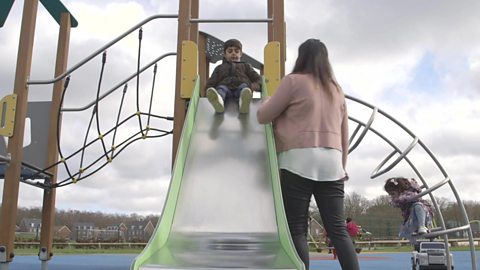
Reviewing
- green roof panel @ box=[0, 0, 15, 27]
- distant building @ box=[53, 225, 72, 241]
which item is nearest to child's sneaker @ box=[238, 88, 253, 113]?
green roof panel @ box=[0, 0, 15, 27]

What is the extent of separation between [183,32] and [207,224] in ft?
6.57

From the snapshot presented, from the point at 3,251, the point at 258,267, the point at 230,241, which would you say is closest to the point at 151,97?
the point at 3,251

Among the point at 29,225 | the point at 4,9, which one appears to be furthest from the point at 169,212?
the point at 29,225

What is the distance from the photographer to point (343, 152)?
8.99ft

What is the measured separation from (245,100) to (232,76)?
0.87 m

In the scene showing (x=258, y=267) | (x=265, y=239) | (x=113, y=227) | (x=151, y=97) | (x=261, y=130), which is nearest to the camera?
(x=258, y=267)

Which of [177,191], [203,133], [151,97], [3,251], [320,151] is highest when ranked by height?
[151,97]

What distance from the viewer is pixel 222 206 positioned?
2756 millimetres

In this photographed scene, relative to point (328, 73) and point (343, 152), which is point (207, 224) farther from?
point (328, 73)

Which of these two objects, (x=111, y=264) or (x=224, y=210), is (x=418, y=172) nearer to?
(x=224, y=210)

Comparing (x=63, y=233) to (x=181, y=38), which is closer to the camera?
(x=181, y=38)

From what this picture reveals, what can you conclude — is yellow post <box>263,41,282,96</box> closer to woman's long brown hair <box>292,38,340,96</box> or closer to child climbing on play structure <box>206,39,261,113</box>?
child climbing on play structure <box>206,39,261,113</box>

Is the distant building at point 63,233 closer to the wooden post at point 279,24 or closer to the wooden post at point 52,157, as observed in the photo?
the wooden post at point 52,157

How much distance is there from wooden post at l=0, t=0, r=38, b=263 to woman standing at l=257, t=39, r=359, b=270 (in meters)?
2.90
